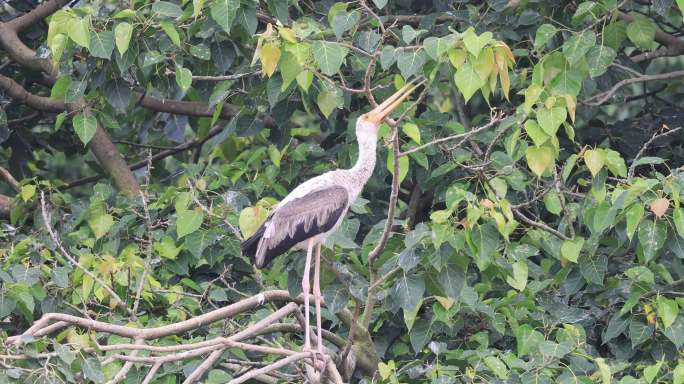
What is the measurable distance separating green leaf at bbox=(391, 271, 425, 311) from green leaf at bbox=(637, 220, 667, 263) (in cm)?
96

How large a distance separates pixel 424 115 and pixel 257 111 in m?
0.89

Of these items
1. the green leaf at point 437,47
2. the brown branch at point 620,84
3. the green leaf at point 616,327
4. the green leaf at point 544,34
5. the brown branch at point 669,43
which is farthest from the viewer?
the brown branch at point 669,43

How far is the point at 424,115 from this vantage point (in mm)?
6637

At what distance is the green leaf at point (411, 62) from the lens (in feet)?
17.7

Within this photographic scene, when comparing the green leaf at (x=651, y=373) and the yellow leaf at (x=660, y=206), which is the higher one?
the yellow leaf at (x=660, y=206)

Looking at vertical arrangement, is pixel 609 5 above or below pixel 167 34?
below

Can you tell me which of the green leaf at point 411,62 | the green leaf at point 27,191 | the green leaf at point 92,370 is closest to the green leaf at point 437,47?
the green leaf at point 411,62

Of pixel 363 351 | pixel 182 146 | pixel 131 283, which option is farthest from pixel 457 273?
pixel 182 146

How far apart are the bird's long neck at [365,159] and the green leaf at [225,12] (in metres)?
0.83

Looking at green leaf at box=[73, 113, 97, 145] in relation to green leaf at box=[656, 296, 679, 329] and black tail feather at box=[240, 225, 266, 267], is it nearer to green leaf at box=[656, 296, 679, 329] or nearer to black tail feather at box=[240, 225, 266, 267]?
black tail feather at box=[240, 225, 266, 267]

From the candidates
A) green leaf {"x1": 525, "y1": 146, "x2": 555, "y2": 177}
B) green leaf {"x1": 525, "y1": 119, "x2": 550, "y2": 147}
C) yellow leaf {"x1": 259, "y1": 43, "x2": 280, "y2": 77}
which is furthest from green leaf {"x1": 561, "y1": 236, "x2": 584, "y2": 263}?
yellow leaf {"x1": 259, "y1": 43, "x2": 280, "y2": 77}

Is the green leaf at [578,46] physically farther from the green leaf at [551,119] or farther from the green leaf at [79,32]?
the green leaf at [79,32]

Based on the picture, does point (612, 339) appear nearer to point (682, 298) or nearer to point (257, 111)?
point (682, 298)

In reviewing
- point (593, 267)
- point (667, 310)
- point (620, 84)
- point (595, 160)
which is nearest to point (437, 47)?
point (595, 160)
